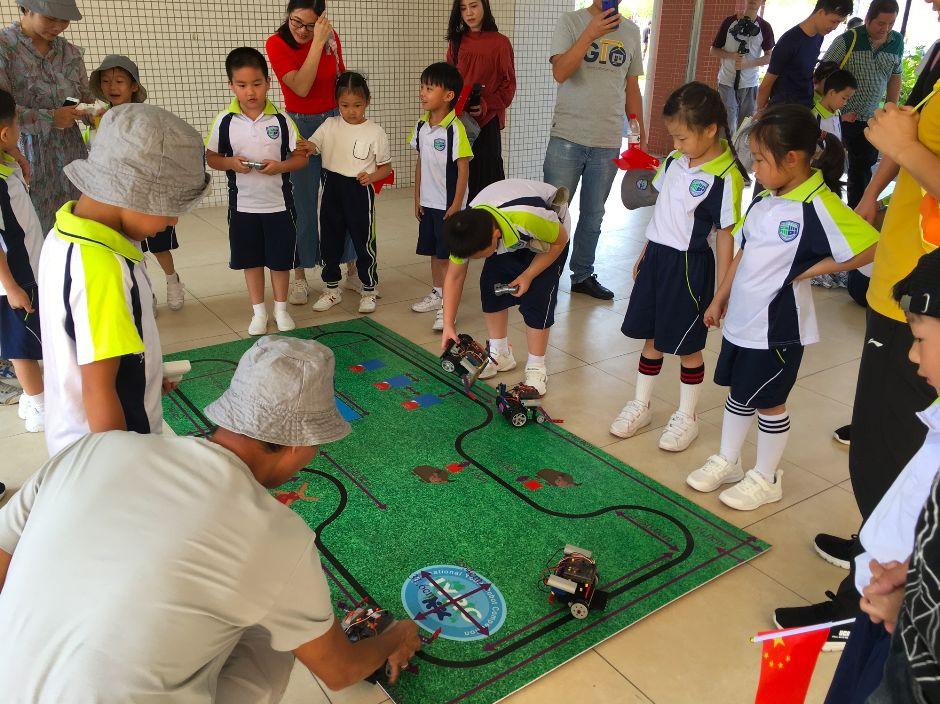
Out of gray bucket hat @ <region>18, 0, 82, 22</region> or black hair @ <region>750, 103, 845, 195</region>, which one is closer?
black hair @ <region>750, 103, 845, 195</region>

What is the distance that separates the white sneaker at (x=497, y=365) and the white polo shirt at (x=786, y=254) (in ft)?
4.03

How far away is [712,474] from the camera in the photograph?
2.55 m

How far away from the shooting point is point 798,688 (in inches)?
49.9

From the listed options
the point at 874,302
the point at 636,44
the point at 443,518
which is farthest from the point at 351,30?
the point at 874,302

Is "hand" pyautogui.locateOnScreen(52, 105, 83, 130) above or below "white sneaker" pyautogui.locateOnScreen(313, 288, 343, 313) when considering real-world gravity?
above

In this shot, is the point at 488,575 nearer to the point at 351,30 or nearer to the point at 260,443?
the point at 260,443

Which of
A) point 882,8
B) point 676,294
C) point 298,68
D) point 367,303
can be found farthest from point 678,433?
point 882,8

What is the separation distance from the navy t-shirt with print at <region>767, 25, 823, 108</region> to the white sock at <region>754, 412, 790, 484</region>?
2634 mm

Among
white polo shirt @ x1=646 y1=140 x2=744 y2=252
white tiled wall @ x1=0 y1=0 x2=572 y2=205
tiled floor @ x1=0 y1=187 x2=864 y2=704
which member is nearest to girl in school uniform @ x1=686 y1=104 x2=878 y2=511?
white polo shirt @ x1=646 y1=140 x2=744 y2=252

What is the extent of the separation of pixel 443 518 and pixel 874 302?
1.36 metres

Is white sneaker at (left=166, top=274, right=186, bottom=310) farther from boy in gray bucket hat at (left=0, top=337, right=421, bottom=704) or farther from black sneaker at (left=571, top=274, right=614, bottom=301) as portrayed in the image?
boy in gray bucket hat at (left=0, top=337, right=421, bottom=704)

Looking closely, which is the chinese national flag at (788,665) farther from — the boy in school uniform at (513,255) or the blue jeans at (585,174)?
the blue jeans at (585,174)

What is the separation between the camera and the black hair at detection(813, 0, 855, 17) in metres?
4.10

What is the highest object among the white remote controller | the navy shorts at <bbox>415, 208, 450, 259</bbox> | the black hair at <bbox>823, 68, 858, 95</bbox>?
the black hair at <bbox>823, 68, 858, 95</bbox>
